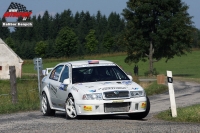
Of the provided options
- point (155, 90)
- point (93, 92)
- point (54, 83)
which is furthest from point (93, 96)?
point (155, 90)

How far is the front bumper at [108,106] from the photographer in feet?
43.3

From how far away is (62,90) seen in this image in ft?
47.9

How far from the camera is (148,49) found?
68.2 m

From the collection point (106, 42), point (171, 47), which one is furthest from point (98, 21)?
point (171, 47)

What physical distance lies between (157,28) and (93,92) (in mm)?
53570

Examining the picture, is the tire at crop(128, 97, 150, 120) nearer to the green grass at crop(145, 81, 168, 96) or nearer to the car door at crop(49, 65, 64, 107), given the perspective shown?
the car door at crop(49, 65, 64, 107)

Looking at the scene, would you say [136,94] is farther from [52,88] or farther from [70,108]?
[52,88]

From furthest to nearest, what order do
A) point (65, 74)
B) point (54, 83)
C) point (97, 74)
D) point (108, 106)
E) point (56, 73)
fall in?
point (56, 73) < point (54, 83) < point (65, 74) < point (97, 74) < point (108, 106)

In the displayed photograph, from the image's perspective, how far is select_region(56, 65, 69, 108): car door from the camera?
47.4 feet

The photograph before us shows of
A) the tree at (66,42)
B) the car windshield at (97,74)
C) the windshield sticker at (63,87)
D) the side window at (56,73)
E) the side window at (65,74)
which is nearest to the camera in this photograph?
the windshield sticker at (63,87)

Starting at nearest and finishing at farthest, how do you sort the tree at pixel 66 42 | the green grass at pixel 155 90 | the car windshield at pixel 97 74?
1. the car windshield at pixel 97 74
2. the green grass at pixel 155 90
3. the tree at pixel 66 42

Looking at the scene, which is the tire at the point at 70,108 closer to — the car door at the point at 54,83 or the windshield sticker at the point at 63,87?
the windshield sticker at the point at 63,87

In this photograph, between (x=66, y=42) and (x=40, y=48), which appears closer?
(x=66, y=42)

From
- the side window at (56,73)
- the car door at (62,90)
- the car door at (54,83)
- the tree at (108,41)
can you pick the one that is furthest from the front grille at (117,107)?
the tree at (108,41)
